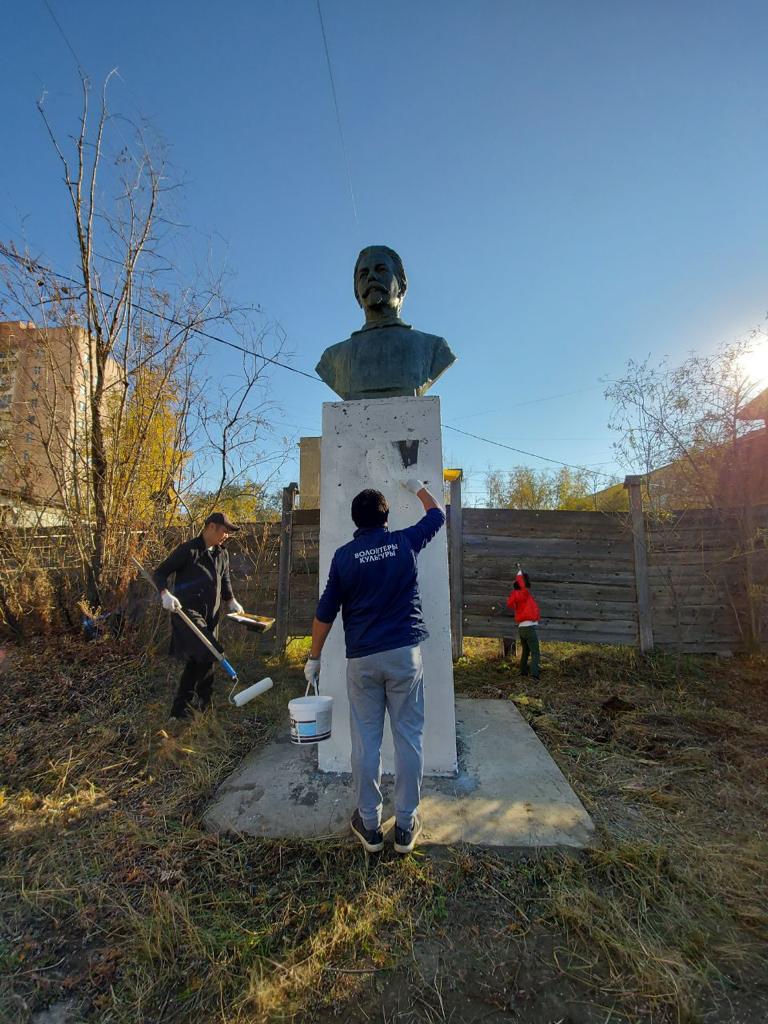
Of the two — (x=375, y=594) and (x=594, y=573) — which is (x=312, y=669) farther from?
(x=594, y=573)

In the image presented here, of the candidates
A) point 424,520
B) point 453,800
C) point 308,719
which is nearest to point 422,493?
point 424,520

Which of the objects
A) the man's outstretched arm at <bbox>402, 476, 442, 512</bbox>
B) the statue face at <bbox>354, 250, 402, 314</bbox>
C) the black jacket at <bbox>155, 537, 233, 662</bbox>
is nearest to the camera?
the man's outstretched arm at <bbox>402, 476, 442, 512</bbox>

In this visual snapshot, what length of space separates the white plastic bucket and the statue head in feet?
8.94

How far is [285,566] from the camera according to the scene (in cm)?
582

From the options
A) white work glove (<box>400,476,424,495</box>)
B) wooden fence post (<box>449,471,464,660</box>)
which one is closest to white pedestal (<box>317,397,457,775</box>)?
white work glove (<box>400,476,424,495</box>)

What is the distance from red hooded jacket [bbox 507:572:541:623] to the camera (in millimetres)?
5199

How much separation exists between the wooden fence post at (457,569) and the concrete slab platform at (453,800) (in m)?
2.44

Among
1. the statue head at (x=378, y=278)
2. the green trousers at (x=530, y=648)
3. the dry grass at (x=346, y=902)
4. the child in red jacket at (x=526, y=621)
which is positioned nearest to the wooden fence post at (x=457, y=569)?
the child in red jacket at (x=526, y=621)

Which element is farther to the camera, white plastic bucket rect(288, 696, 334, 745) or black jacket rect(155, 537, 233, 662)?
black jacket rect(155, 537, 233, 662)

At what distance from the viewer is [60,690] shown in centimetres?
403

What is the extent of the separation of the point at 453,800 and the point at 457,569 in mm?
3387

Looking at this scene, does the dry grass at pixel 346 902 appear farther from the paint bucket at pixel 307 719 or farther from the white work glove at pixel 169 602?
the white work glove at pixel 169 602

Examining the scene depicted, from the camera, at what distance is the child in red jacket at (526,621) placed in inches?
204

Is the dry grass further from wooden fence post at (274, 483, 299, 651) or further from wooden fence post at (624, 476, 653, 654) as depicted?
Result: wooden fence post at (274, 483, 299, 651)
